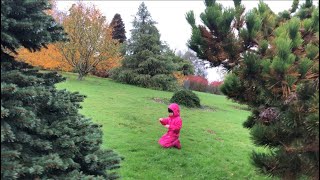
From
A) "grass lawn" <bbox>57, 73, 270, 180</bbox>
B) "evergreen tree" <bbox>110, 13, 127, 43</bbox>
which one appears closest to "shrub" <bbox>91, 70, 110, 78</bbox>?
"evergreen tree" <bbox>110, 13, 127, 43</bbox>

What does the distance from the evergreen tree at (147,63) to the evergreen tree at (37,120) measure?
1987cm

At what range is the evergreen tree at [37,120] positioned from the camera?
2084mm

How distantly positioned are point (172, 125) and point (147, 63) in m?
15.8

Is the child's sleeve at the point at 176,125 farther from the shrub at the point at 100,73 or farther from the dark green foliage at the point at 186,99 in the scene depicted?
the shrub at the point at 100,73

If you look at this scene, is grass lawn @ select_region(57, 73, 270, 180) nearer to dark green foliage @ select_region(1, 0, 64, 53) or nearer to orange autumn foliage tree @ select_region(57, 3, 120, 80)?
dark green foliage @ select_region(1, 0, 64, 53)

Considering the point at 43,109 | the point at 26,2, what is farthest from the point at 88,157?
the point at 26,2

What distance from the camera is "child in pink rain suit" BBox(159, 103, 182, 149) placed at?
750cm

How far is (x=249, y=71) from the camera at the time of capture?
3.58 m

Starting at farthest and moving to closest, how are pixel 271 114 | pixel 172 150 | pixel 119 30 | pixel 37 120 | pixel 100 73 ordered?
1. pixel 119 30
2. pixel 100 73
3. pixel 172 150
4. pixel 271 114
5. pixel 37 120

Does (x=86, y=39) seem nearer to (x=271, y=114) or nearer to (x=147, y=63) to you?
(x=147, y=63)

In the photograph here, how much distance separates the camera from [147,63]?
75.7ft

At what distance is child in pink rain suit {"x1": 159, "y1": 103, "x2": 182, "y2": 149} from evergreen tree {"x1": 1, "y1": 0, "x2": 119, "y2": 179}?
4.75 m

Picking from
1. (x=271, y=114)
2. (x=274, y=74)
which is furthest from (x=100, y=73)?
(x=274, y=74)

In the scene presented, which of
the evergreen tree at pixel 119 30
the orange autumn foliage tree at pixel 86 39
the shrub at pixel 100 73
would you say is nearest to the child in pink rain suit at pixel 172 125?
the orange autumn foliage tree at pixel 86 39
